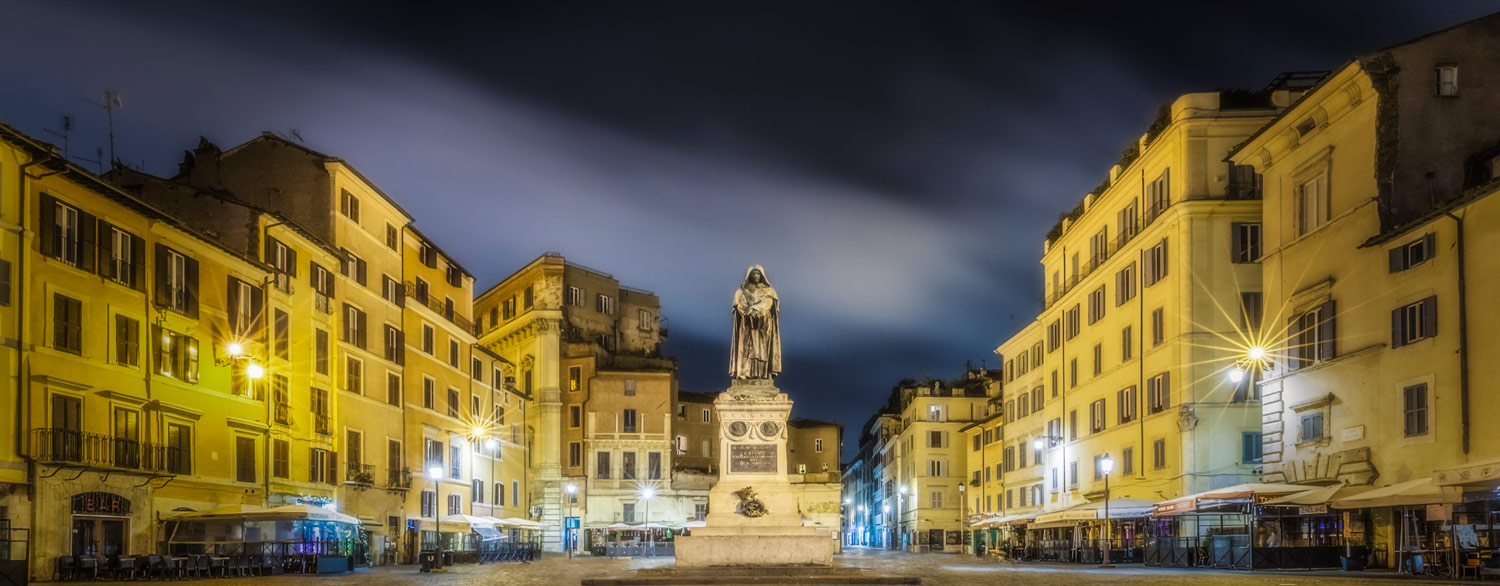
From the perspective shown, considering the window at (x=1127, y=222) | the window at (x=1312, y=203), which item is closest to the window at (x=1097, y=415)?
the window at (x=1127, y=222)

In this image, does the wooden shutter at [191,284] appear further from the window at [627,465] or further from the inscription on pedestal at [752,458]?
the window at [627,465]

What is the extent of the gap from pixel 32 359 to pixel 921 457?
78.2 m

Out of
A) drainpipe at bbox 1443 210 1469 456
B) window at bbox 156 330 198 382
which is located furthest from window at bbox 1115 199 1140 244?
window at bbox 156 330 198 382

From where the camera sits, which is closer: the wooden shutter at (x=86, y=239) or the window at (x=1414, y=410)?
the window at (x=1414, y=410)

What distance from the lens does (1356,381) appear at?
1363 inches

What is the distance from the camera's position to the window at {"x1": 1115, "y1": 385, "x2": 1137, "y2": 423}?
52.5m

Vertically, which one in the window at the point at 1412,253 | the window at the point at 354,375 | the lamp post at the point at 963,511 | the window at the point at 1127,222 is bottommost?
the lamp post at the point at 963,511

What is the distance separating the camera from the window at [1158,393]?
48156mm

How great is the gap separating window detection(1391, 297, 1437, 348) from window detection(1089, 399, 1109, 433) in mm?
24354

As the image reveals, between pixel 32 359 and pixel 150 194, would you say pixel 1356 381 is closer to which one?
pixel 32 359

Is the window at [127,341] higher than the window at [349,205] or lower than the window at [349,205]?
lower

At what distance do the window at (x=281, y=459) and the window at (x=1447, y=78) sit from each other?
36.1m

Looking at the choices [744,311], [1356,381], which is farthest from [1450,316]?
[744,311]

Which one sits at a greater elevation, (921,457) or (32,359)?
(32,359)
